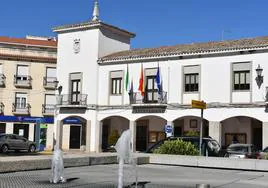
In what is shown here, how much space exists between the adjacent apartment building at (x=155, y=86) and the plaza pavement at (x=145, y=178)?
1415 centimetres

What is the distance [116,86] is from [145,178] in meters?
22.5

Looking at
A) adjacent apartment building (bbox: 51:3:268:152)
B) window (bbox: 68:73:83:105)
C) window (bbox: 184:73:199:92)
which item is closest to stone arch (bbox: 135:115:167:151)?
adjacent apartment building (bbox: 51:3:268:152)

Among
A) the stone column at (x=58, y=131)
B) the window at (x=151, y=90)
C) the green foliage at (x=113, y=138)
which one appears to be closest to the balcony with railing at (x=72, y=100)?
the stone column at (x=58, y=131)

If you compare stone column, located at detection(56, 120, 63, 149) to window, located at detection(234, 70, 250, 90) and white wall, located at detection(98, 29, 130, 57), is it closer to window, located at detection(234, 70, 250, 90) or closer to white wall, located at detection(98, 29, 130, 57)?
white wall, located at detection(98, 29, 130, 57)

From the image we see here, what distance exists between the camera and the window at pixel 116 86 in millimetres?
34816

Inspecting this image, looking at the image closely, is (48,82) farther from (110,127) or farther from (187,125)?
(187,125)

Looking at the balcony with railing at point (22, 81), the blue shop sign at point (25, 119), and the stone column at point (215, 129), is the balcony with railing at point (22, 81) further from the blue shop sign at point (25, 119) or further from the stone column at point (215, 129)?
the stone column at point (215, 129)

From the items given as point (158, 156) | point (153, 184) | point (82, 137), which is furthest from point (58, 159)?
point (82, 137)

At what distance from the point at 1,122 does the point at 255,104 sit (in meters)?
25.3

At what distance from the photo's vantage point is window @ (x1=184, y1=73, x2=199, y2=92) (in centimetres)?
3125

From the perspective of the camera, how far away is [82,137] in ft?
135

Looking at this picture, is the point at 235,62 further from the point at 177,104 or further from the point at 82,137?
the point at 82,137

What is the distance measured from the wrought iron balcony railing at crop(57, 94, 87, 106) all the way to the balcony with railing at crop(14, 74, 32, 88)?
999 cm

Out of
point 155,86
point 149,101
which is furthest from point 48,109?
point 155,86
